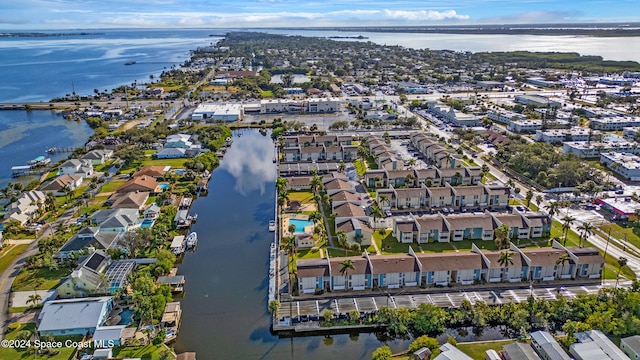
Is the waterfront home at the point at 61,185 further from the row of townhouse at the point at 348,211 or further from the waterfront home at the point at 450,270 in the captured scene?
the waterfront home at the point at 450,270

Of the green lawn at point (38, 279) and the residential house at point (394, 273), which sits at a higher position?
the residential house at point (394, 273)

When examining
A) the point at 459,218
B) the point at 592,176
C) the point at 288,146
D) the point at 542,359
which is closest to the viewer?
the point at 542,359

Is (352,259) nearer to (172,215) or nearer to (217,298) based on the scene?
(217,298)

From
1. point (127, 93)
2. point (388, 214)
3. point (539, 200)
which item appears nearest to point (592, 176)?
point (539, 200)

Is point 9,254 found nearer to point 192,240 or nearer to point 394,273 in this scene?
point 192,240

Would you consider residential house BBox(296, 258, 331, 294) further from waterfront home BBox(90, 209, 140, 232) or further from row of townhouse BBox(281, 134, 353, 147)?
row of townhouse BBox(281, 134, 353, 147)

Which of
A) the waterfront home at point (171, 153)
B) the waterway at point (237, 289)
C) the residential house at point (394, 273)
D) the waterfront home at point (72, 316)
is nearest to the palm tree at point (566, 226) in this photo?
the waterway at point (237, 289)

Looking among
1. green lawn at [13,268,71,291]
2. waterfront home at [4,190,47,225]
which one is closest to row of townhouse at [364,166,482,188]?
green lawn at [13,268,71,291]
